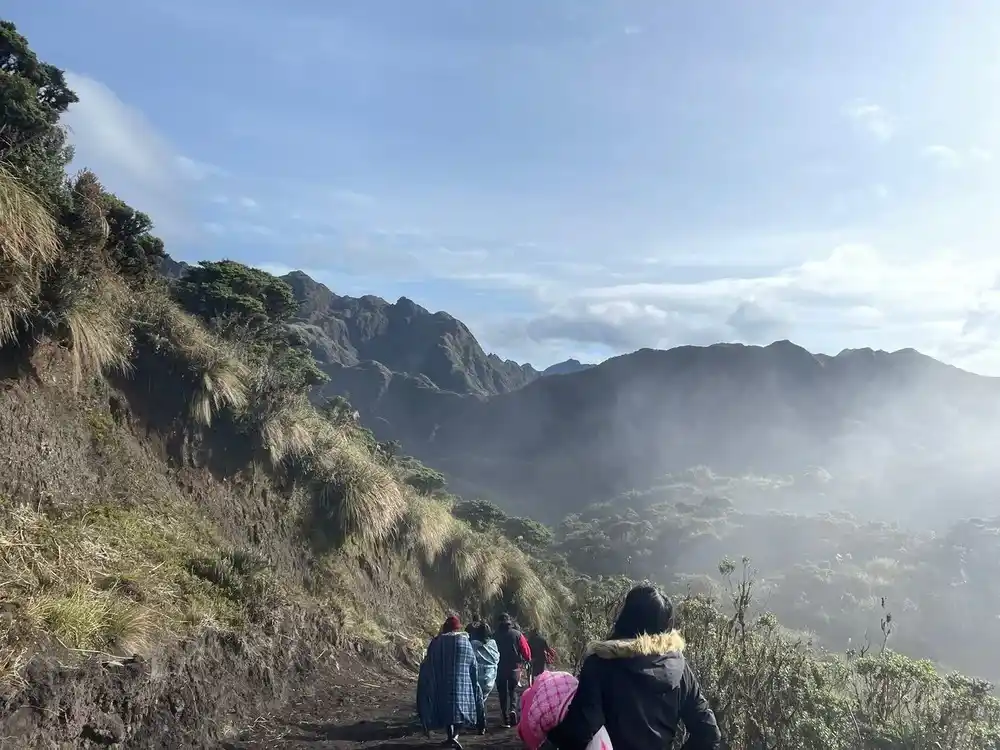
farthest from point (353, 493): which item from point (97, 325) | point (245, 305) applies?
point (97, 325)

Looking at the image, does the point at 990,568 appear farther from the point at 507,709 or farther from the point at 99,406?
the point at 99,406

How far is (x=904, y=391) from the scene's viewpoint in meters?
125

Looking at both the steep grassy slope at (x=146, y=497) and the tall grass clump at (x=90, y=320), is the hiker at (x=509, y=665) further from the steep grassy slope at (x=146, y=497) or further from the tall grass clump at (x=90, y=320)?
the tall grass clump at (x=90, y=320)

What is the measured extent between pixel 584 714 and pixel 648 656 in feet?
1.27

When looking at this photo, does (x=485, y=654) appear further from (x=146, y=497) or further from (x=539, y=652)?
(x=146, y=497)

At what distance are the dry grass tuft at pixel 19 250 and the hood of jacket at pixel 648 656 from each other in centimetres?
625

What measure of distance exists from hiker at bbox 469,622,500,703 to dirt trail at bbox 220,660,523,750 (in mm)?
599

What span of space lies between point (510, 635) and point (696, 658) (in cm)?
329

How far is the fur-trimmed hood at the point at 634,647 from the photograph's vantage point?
130 inches

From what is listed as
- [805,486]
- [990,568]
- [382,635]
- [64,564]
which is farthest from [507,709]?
[805,486]

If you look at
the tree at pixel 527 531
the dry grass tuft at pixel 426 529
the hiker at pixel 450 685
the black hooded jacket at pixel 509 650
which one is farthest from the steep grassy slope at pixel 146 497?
the tree at pixel 527 531

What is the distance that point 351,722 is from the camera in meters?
8.25

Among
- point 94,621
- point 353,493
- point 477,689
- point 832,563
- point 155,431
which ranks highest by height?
point 155,431

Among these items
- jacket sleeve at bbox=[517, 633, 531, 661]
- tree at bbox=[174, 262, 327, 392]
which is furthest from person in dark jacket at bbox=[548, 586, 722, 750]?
tree at bbox=[174, 262, 327, 392]
